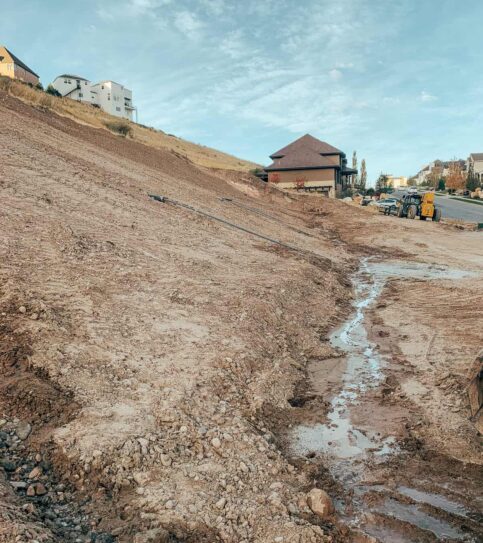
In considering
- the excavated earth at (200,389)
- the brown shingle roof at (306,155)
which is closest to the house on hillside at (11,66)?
the brown shingle roof at (306,155)

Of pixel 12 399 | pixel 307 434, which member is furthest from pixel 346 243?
pixel 12 399

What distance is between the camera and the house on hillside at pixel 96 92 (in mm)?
79938

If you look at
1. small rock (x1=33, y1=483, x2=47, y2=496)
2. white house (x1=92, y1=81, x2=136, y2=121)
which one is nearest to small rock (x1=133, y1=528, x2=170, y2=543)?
small rock (x1=33, y1=483, x2=47, y2=496)

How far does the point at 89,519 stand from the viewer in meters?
3.91

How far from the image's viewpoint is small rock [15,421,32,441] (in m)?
4.68

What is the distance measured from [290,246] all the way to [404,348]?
9484mm

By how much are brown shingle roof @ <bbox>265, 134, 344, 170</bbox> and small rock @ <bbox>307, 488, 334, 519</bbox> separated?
46.8 meters

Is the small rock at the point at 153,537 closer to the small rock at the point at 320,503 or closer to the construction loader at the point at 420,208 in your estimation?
the small rock at the point at 320,503

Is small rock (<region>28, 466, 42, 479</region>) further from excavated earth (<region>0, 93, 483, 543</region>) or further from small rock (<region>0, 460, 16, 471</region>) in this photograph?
small rock (<region>0, 460, 16, 471</region>)

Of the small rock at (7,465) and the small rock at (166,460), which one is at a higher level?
the small rock at (7,465)

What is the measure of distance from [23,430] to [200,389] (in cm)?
217

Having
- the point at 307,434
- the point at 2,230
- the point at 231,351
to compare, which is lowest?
the point at 307,434

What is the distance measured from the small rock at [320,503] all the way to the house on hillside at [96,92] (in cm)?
8274

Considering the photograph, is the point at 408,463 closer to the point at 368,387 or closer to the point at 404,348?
the point at 368,387
